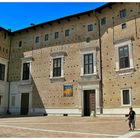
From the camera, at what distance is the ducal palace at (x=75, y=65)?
22.0 m

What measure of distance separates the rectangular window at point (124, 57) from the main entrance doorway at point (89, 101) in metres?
4.57

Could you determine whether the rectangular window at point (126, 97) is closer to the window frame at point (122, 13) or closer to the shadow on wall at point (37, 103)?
the window frame at point (122, 13)

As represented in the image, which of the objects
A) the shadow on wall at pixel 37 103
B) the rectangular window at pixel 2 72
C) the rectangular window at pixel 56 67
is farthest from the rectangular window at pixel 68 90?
the rectangular window at pixel 2 72

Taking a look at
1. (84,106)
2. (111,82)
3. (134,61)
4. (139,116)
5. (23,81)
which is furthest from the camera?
(23,81)

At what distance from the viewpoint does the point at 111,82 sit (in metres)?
22.8

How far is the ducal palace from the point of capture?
2203cm

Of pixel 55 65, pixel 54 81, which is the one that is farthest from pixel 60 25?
pixel 54 81

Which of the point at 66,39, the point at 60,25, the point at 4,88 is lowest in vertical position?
the point at 4,88

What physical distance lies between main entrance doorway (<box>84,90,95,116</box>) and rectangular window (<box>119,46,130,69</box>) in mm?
4566

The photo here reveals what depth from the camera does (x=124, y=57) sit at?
22.3m

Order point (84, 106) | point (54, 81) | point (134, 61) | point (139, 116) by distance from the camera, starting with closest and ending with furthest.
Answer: point (139, 116) < point (134, 61) < point (84, 106) < point (54, 81)

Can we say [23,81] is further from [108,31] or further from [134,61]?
[134,61]

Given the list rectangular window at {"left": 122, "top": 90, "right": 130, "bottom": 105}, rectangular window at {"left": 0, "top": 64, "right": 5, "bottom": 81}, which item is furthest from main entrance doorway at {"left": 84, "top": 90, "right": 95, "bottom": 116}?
rectangular window at {"left": 0, "top": 64, "right": 5, "bottom": 81}

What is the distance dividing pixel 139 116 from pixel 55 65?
12060 mm
